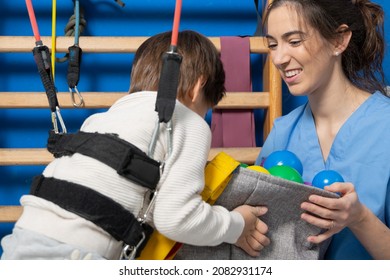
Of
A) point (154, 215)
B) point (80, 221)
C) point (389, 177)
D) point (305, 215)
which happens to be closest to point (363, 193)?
point (389, 177)

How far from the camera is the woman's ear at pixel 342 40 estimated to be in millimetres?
1307

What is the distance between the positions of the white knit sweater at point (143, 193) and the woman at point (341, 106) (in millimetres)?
272

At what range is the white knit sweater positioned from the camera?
0.86 meters

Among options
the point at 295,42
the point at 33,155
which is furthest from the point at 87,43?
the point at 295,42

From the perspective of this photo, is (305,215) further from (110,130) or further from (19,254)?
(19,254)

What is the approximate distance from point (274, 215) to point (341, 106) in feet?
1.40

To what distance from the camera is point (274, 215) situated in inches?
41.2

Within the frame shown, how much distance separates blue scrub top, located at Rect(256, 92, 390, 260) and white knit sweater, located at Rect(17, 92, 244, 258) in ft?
1.32

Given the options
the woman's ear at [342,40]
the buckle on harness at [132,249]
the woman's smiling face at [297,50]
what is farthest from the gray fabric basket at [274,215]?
the woman's ear at [342,40]

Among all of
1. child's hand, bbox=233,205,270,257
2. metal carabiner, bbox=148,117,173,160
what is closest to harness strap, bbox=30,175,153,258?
metal carabiner, bbox=148,117,173,160

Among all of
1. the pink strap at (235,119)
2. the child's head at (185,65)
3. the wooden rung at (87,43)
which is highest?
the child's head at (185,65)

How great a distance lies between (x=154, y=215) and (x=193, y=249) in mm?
164

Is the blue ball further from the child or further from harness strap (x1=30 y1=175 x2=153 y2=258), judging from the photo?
harness strap (x1=30 y1=175 x2=153 y2=258)

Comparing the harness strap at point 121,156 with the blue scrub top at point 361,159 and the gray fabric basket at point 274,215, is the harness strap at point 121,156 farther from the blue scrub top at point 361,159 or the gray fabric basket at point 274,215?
the blue scrub top at point 361,159
